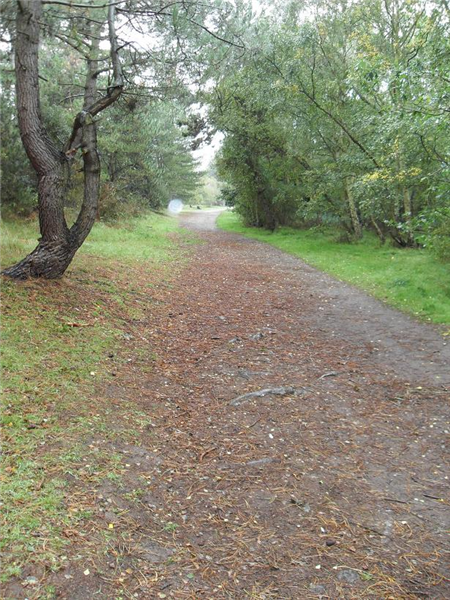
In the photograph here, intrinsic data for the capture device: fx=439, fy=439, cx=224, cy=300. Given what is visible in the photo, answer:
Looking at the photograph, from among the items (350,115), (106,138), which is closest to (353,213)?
(350,115)

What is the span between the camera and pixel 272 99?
53.6 feet

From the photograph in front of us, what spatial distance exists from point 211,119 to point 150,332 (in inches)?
675

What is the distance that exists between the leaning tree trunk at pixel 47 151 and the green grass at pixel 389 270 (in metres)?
6.25

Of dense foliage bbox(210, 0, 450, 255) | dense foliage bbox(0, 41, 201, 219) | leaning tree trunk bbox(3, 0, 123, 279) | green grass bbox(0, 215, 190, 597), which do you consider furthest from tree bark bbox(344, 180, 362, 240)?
leaning tree trunk bbox(3, 0, 123, 279)

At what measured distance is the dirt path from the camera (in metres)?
2.52

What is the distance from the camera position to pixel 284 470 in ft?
11.6

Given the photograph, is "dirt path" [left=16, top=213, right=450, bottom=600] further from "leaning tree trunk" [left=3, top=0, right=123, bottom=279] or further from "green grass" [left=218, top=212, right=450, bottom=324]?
"leaning tree trunk" [left=3, top=0, right=123, bottom=279]

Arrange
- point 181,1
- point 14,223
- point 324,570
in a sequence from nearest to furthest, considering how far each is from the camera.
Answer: point 324,570 → point 181,1 → point 14,223

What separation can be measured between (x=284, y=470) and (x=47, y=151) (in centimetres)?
581

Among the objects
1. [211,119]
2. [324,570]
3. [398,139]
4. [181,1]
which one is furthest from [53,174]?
[211,119]

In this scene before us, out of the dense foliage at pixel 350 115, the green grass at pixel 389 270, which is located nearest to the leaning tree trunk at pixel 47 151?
the dense foliage at pixel 350 115

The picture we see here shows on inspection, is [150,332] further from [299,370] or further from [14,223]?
[14,223]

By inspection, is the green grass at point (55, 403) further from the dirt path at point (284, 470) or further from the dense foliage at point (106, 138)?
the dense foliage at point (106, 138)

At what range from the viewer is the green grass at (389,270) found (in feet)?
28.2
